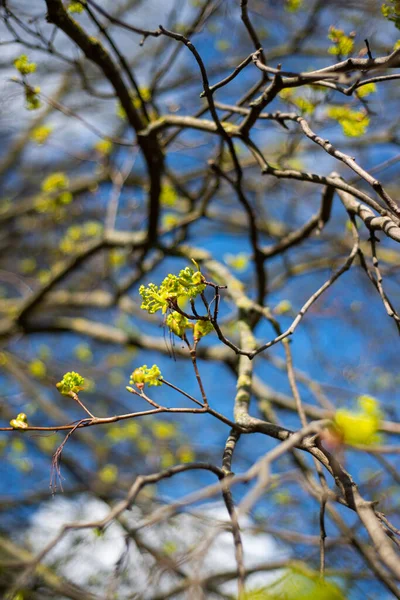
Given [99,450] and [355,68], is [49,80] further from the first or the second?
[355,68]

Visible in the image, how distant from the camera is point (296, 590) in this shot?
74cm

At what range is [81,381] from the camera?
4.23 feet

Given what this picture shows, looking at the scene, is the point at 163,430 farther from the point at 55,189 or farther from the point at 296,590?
the point at 296,590

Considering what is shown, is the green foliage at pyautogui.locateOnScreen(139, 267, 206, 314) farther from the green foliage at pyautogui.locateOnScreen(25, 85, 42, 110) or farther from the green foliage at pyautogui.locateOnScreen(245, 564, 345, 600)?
the green foliage at pyautogui.locateOnScreen(25, 85, 42, 110)

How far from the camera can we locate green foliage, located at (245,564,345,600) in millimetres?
725

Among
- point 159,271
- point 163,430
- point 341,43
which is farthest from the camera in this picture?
point 159,271

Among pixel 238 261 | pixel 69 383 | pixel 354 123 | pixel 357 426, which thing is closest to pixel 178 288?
pixel 69 383

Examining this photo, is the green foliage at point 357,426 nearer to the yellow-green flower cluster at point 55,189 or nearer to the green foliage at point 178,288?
the green foliage at point 178,288

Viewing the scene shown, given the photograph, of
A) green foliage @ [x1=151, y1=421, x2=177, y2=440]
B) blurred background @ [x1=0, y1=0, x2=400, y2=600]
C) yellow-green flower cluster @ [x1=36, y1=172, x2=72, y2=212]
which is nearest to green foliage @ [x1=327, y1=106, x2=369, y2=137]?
blurred background @ [x1=0, y1=0, x2=400, y2=600]

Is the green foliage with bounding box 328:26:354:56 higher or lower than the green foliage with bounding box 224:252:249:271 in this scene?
lower

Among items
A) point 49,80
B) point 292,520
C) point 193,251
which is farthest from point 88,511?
point 49,80

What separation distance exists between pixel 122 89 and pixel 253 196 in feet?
10.5

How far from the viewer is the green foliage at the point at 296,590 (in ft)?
2.38

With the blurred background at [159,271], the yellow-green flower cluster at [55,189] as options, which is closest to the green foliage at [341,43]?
the blurred background at [159,271]
